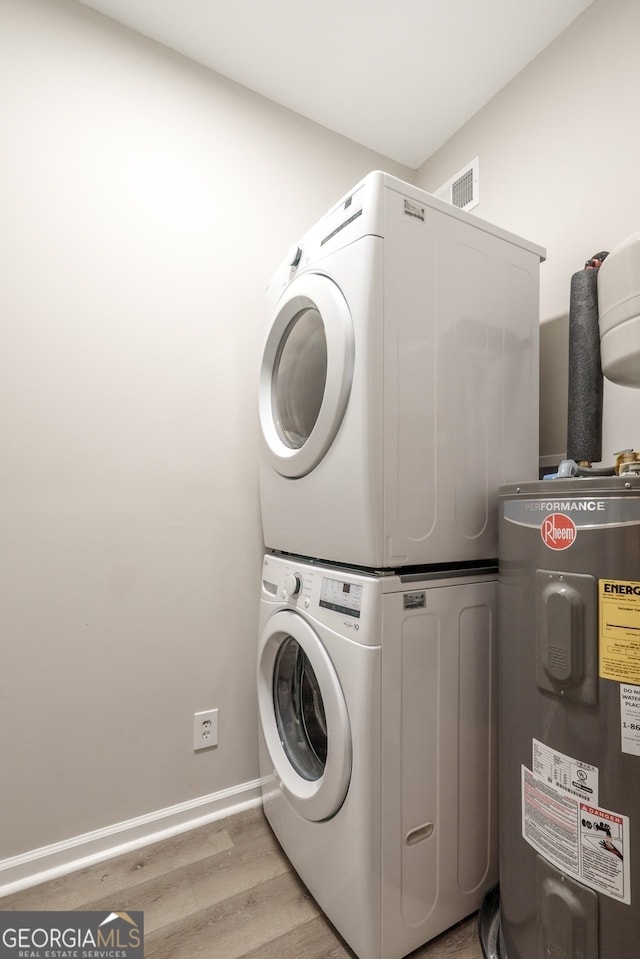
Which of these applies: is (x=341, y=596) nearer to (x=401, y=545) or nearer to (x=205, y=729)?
(x=401, y=545)

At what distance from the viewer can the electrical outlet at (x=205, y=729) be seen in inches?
60.6

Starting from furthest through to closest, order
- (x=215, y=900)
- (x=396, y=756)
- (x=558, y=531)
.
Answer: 1. (x=215, y=900)
2. (x=396, y=756)
3. (x=558, y=531)

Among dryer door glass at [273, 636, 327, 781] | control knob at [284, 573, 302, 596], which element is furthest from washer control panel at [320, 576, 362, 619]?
dryer door glass at [273, 636, 327, 781]

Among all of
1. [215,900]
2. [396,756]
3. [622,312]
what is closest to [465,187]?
[622,312]

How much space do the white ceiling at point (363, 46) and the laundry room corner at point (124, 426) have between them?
0.08 metres

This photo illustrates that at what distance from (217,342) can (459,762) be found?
1446 mm

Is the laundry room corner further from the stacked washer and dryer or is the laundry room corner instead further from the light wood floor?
the stacked washer and dryer

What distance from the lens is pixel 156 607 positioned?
1.49 metres

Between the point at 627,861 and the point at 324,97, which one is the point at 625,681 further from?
the point at 324,97

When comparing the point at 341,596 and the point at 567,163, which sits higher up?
the point at 567,163

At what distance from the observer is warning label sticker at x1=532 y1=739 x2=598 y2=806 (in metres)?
0.82

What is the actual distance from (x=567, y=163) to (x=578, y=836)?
5.87 feet

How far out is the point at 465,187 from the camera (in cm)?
185

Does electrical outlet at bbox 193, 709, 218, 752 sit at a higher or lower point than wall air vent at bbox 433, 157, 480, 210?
lower
